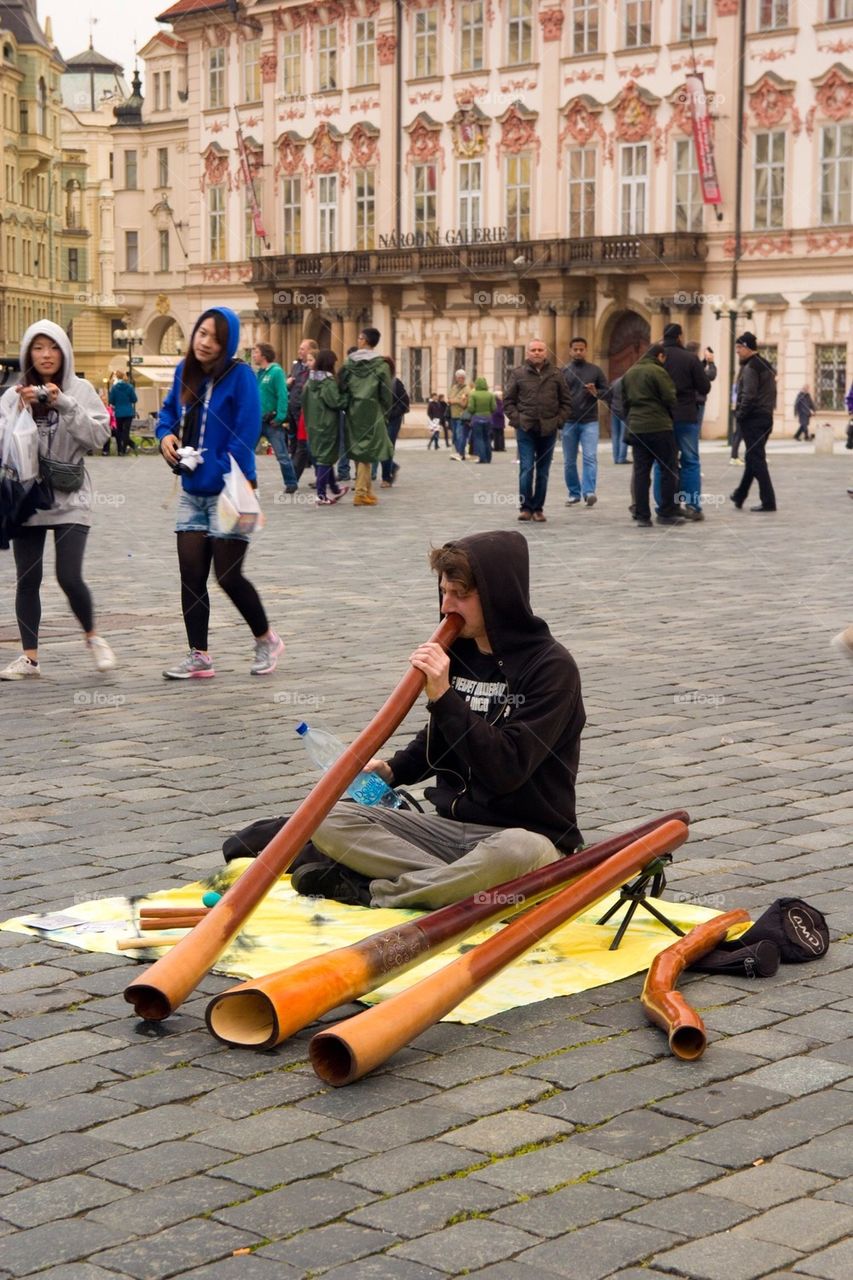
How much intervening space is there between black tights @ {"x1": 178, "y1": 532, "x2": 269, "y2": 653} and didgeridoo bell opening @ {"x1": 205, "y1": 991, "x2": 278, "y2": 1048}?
17.2 feet

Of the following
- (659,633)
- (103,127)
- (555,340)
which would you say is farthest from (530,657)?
(103,127)

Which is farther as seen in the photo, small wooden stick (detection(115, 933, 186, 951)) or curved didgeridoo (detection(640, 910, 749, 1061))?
small wooden stick (detection(115, 933, 186, 951))

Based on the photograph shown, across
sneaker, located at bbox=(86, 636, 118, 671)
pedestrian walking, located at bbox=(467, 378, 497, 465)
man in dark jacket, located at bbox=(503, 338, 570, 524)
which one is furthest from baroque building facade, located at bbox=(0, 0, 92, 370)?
sneaker, located at bbox=(86, 636, 118, 671)

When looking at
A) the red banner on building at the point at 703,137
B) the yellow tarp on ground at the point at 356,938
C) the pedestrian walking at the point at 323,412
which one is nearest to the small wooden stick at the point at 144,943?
the yellow tarp on ground at the point at 356,938

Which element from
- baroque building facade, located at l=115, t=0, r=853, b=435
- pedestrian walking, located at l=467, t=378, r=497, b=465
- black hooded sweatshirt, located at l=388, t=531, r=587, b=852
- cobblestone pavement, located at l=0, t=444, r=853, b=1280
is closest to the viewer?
cobblestone pavement, located at l=0, t=444, r=853, b=1280

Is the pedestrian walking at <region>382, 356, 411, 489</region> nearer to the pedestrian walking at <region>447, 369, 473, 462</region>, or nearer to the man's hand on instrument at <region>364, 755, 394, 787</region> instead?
the pedestrian walking at <region>447, 369, 473, 462</region>

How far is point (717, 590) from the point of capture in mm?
13172

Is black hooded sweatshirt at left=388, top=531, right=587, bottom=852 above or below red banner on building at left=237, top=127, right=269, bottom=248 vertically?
below

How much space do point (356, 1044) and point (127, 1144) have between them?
506mm

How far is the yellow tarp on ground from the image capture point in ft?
15.1

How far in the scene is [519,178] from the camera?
165 ft

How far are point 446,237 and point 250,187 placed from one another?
27.1 ft

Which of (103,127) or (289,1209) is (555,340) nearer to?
(289,1209)

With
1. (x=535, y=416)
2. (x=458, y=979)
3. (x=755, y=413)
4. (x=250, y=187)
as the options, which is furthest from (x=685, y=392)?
(x=250, y=187)
